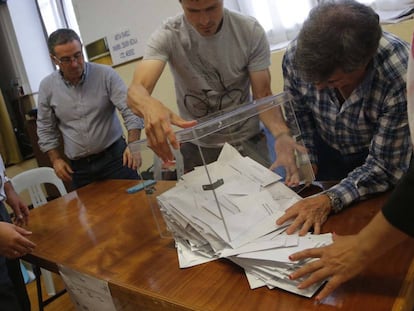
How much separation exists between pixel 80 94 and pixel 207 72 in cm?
114

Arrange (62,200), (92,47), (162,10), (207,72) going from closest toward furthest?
(207,72) < (62,200) < (162,10) < (92,47)

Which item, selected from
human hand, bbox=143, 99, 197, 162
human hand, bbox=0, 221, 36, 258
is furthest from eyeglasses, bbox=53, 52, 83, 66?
human hand, bbox=143, 99, 197, 162

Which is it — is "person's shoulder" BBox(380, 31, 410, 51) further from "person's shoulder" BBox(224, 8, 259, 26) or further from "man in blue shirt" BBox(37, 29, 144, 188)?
"man in blue shirt" BBox(37, 29, 144, 188)

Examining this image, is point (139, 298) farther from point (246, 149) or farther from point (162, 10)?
point (162, 10)

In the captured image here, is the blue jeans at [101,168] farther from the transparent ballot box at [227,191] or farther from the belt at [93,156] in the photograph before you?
the transparent ballot box at [227,191]

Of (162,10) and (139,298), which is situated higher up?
(162,10)

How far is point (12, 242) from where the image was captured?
111 cm

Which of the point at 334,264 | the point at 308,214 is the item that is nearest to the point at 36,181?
the point at 308,214

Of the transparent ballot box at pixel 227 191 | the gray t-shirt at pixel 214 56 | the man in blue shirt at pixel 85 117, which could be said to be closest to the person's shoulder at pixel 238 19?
the gray t-shirt at pixel 214 56

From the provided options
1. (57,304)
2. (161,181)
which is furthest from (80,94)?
(161,181)

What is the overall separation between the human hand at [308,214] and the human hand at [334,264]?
0.49 ft

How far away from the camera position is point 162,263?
0.90m

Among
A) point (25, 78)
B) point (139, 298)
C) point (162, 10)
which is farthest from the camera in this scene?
point (25, 78)

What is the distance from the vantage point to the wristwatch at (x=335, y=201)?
92cm
